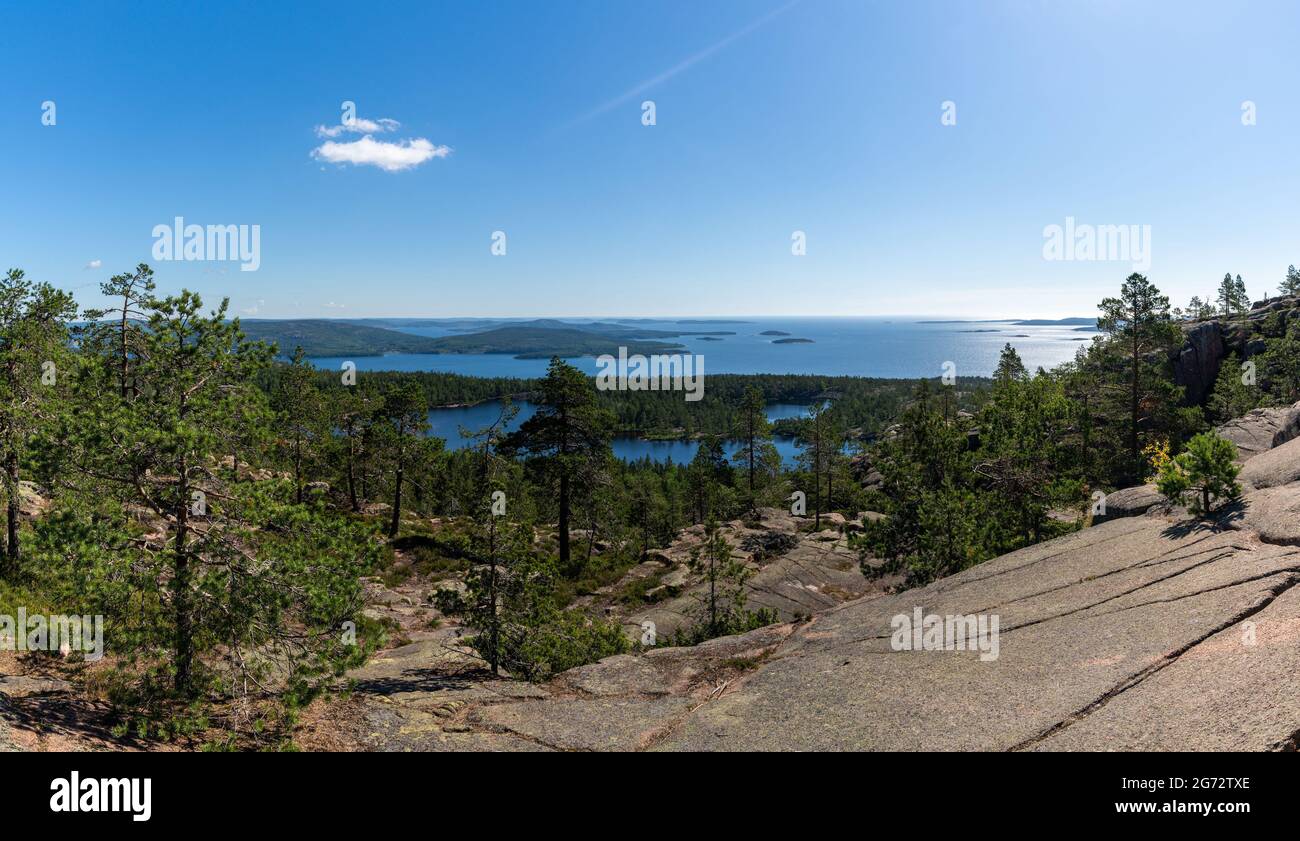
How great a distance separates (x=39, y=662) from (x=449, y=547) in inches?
857

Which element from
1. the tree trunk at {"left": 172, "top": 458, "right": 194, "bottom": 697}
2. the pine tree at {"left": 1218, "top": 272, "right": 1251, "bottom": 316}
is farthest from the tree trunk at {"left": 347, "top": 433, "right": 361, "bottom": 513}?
the pine tree at {"left": 1218, "top": 272, "right": 1251, "bottom": 316}

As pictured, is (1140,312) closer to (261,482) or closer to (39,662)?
(261,482)

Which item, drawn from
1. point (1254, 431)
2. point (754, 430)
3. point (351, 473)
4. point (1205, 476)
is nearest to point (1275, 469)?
point (1205, 476)

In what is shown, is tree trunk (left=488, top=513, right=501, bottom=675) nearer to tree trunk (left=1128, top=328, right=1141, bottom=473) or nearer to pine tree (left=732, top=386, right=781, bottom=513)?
tree trunk (left=1128, top=328, right=1141, bottom=473)

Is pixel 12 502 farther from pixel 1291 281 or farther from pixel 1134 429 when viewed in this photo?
pixel 1291 281

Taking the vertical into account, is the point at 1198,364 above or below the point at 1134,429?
above

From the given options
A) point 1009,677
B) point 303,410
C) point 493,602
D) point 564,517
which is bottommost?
point 564,517

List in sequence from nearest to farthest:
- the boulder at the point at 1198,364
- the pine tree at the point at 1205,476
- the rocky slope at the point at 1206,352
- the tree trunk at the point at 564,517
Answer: the pine tree at the point at 1205,476
the tree trunk at the point at 564,517
the rocky slope at the point at 1206,352
the boulder at the point at 1198,364

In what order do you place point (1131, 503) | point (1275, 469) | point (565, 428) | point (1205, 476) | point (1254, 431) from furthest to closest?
point (1254, 431) → point (565, 428) → point (1131, 503) → point (1275, 469) → point (1205, 476)

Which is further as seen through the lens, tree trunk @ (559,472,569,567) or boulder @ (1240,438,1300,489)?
tree trunk @ (559,472,569,567)

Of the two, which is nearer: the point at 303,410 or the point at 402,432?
the point at 303,410

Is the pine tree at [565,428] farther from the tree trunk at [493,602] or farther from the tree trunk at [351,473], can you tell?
the tree trunk at [351,473]

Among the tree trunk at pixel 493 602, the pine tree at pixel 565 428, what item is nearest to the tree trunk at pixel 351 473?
the pine tree at pixel 565 428
